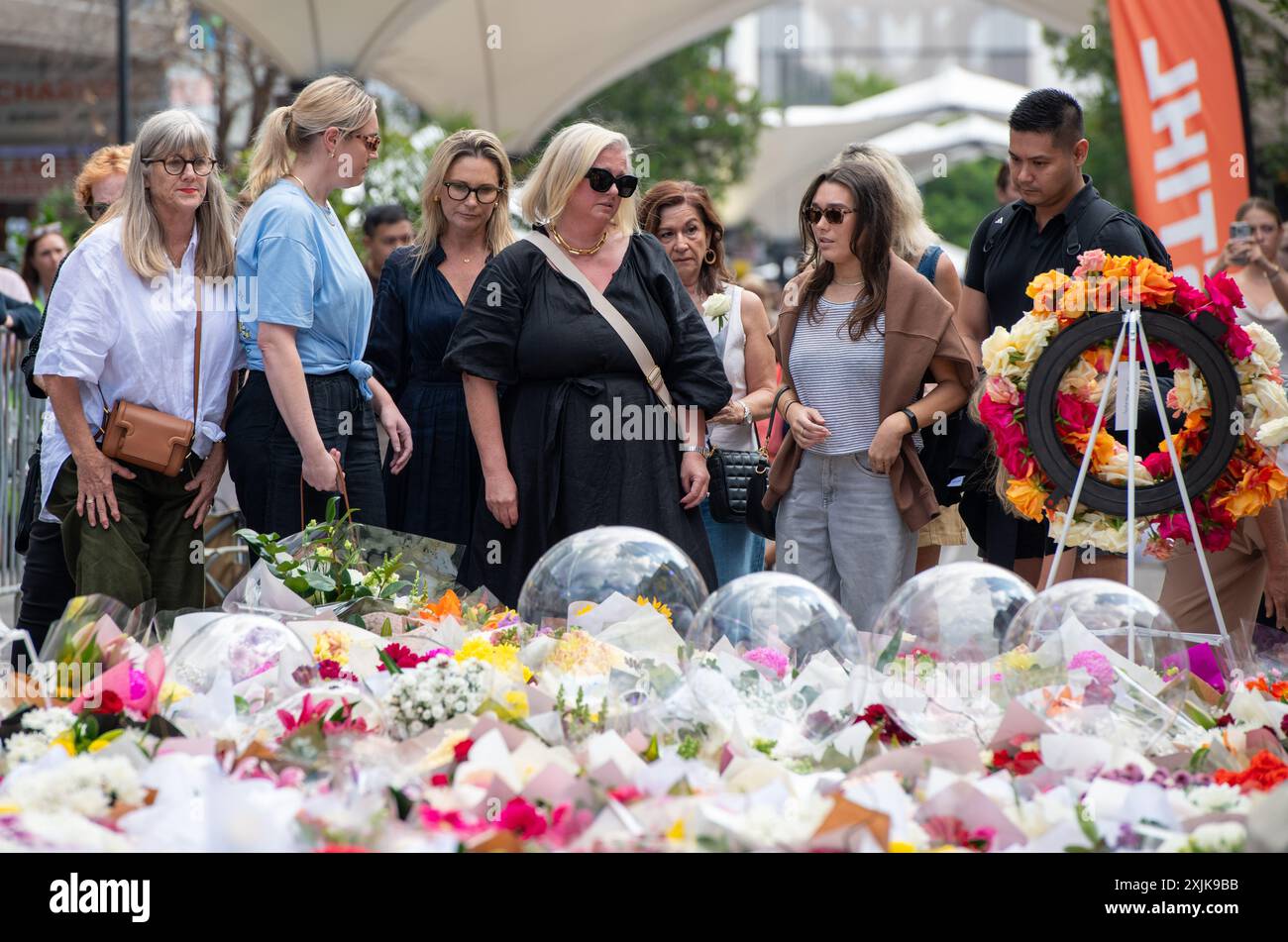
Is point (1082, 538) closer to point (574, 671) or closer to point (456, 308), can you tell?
point (574, 671)

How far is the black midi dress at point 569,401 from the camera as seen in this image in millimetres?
4480

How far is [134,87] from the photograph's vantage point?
18.2 metres

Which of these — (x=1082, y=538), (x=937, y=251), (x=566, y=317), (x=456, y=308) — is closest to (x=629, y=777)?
(x=1082, y=538)

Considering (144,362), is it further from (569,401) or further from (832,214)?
(832,214)

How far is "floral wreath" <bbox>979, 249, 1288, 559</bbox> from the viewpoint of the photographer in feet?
12.4

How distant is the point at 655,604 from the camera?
3.24 metres

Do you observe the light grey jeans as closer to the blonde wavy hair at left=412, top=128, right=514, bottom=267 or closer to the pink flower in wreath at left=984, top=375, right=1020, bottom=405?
the pink flower in wreath at left=984, top=375, right=1020, bottom=405

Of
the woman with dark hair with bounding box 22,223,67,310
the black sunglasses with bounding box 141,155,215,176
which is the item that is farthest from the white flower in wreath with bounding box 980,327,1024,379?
the woman with dark hair with bounding box 22,223,67,310

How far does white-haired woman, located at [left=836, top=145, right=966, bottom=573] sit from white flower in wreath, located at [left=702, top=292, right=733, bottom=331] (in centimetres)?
72

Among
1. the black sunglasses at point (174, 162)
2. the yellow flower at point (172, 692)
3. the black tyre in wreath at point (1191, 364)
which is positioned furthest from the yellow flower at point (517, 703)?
the black sunglasses at point (174, 162)

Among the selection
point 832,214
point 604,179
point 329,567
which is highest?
point 604,179

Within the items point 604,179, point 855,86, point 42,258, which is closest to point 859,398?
point 604,179

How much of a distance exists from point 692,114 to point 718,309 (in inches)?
893
